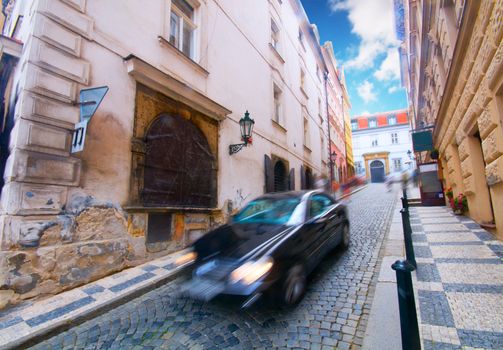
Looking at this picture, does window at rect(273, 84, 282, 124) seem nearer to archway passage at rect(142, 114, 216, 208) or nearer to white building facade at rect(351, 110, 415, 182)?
archway passage at rect(142, 114, 216, 208)

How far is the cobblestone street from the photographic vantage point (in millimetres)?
2309

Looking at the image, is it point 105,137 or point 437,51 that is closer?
point 105,137

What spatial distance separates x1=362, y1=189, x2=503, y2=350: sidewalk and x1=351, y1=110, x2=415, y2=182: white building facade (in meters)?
38.3

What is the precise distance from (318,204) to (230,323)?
2512 millimetres

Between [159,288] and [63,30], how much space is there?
14.4 feet

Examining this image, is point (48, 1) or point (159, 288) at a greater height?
point (48, 1)

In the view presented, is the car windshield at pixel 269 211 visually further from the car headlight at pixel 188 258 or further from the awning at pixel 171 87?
the awning at pixel 171 87

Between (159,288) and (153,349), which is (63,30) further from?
(153,349)

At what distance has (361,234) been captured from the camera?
621cm

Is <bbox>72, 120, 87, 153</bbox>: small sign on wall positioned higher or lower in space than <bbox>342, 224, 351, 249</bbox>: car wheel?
higher

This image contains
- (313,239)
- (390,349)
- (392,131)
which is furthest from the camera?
(392,131)

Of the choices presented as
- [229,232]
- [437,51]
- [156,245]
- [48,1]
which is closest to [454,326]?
[229,232]

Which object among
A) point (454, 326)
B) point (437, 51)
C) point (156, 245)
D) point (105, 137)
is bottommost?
point (454, 326)

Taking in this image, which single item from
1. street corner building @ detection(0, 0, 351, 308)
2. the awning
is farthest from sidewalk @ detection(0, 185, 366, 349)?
the awning
